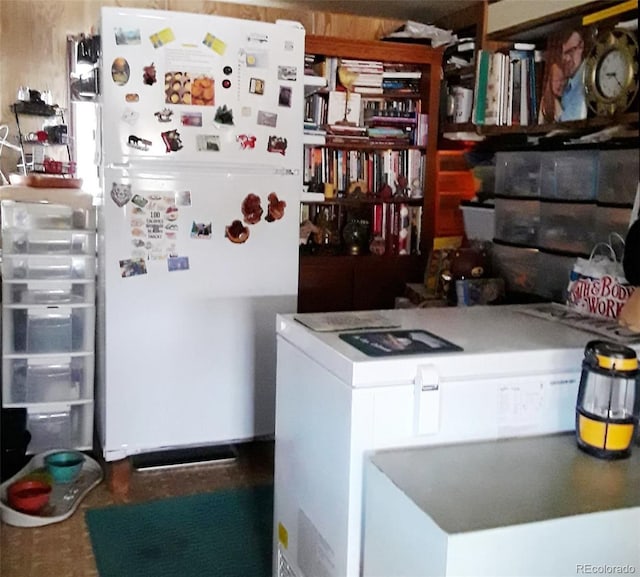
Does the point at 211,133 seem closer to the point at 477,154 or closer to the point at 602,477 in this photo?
the point at 477,154

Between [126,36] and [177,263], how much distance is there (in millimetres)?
765

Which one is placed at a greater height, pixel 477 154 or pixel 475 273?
pixel 477 154

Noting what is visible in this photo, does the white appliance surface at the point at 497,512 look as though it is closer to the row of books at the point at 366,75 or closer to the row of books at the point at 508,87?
the row of books at the point at 508,87

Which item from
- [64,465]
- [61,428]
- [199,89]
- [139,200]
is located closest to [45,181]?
[139,200]

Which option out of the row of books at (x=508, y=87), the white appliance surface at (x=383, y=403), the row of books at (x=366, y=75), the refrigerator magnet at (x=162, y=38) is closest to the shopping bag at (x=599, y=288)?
the white appliance surface at (x=383, y=403)

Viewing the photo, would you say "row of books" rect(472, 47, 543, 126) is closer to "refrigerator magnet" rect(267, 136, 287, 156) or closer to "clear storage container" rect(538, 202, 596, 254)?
"clear storage container" rect(538, 202, 596, 254)

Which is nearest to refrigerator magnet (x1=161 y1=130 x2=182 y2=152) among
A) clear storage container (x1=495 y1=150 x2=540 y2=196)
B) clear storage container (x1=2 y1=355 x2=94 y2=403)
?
clear storage container (x1=2 y1=355 x2=94 y2=403)

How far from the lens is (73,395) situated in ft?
8.77

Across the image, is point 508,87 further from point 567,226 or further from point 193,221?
point 193,221

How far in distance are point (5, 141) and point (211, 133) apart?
46.3 inches

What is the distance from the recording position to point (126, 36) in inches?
94.1

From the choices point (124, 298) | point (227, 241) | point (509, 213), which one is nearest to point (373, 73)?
point (509, 213)

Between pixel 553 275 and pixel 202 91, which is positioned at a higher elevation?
pixel 202 91

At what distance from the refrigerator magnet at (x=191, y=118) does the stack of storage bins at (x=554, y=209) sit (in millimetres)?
1211
